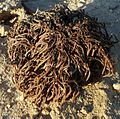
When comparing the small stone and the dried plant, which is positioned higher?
the dried plant

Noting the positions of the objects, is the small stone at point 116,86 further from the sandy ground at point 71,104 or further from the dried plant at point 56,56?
the dried plant at point 56,56

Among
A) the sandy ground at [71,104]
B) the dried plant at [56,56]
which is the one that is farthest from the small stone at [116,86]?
the dried plant at [56,56]

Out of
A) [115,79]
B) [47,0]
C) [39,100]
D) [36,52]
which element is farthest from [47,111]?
[47,0]

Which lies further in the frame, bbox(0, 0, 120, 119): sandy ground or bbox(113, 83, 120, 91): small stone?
bbox(113, 83, 120, 91): small stone

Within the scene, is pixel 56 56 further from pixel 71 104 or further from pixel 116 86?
pixel 116 86

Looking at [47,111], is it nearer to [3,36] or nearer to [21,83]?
[21,83]

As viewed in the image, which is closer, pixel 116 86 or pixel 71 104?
pixel 71 104

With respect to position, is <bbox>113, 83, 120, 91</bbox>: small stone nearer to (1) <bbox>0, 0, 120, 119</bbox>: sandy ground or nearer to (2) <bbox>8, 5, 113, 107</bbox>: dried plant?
(1) <bbox>0, 0, 120, 119</bbox>: sandy ground

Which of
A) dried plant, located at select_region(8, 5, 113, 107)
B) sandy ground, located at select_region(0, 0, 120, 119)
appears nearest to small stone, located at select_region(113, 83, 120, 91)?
sandy ground, located at select_region(0, 0, 120, 119)

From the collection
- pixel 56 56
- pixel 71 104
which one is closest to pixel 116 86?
pixel 71 104
